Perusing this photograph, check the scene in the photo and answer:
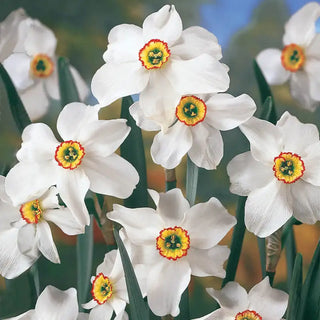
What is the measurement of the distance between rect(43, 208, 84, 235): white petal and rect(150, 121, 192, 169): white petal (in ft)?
0.32

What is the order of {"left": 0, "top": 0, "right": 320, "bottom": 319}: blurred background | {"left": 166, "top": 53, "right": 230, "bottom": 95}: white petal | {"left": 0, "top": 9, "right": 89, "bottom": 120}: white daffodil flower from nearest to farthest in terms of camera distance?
1. {"left": 166, "top": 53, "right": 230, "bottom": 95}: white petal
2. {"left": 0, "top": 9, "right": 89, "bottom": 120}: white daffodil flower
3. {"left": 0, "top": 0, "right": 320, "bottom": 319}: blurred background

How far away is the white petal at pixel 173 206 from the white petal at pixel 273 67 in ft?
1.73

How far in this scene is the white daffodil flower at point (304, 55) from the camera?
97 cm

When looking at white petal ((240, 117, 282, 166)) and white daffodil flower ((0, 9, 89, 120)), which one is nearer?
white petal ((240, 117, 282, 166))

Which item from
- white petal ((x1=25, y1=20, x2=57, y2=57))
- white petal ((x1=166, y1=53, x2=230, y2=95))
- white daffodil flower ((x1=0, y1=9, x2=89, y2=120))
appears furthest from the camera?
white petal ((x1=25, y1=20, x2=57, y2=57))

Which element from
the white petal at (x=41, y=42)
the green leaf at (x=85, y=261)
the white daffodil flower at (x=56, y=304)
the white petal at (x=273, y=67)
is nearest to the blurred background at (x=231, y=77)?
the white petal at (x=273, y=67)

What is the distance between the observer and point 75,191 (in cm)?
56

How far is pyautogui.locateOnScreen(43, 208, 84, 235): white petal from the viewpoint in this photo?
584mm

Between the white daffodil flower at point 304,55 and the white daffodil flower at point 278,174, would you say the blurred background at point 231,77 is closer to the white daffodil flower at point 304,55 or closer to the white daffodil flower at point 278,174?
the white daffodil flower at point 304,55

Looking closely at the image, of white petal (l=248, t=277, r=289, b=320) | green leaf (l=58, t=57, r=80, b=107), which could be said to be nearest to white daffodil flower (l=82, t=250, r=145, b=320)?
white petal (l=248, t=277, r=289, b=320)

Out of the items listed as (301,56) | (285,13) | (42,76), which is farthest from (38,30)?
(285,13)

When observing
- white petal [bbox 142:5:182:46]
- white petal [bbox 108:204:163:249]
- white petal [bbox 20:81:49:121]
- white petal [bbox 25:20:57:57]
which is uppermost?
white petal [bbox 25:20:57:57]

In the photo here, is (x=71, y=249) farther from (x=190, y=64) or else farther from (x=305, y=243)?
(x=190, y=64)

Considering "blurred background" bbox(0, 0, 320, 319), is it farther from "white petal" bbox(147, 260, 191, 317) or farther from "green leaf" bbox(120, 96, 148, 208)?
"white petal" bbox(147, 260, 191, 317)
